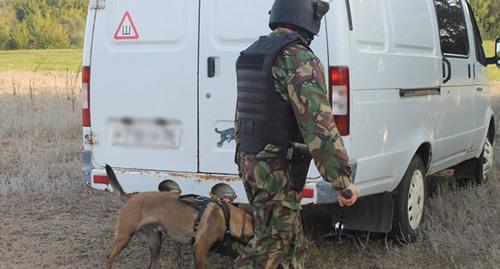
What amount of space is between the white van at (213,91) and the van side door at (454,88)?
0.50m

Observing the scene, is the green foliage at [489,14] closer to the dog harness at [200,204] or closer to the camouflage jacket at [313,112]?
the dog harness at [200,204]

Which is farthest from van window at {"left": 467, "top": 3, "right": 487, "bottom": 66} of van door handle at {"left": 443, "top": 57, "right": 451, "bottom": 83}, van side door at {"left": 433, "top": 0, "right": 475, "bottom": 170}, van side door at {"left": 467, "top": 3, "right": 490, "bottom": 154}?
van door handle at {"left": 443, "top": 57, "right": 451, "bottom": 83}

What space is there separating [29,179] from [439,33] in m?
4.60

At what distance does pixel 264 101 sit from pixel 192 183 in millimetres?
1599

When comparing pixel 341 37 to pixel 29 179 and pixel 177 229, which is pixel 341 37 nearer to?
pixel 177 229

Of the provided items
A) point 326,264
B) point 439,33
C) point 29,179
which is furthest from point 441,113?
point 29,179

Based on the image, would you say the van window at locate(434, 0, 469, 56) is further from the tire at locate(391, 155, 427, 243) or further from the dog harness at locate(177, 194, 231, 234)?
the dog harness at locate(177, 194, 231, 234)

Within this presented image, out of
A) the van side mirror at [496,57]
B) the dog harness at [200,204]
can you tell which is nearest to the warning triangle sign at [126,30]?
the dog harness at [200,204]

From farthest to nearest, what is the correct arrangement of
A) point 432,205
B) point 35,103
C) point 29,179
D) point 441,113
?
point 35,103, point 29,179, point 432,205, point 441,113

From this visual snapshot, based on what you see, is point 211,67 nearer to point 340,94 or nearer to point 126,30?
point 126,30

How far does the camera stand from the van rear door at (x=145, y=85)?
4.50 metres

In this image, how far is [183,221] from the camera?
420cm

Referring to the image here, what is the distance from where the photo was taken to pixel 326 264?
476cm

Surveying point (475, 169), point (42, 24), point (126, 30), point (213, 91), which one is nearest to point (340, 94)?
point (213, 91)
